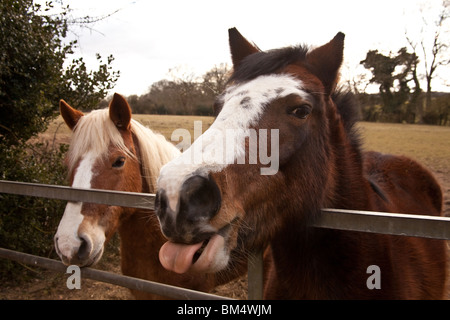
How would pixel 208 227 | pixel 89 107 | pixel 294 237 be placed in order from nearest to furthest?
pixel 208 227 → pixel 294 237 → pixel 89 107

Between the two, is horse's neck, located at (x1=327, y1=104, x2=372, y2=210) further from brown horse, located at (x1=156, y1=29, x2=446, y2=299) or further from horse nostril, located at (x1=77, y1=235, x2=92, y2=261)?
horse nostril, located at (x1=77, y1=235, x2=92, y2=261)

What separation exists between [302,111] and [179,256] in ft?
3.16

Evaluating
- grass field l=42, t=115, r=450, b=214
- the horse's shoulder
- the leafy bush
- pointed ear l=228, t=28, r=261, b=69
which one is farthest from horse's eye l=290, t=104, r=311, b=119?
grass field l=42, t=115, r=450, b=214

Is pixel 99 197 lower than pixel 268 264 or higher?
higher

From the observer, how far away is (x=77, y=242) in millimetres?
2447

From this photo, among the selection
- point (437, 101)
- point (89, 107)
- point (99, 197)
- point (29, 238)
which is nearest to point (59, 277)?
point (29, 238)

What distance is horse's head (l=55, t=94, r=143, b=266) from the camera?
2.48m

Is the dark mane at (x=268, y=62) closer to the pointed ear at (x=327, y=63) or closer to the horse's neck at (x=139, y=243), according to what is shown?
the pointed ear at (x=327, y=63)

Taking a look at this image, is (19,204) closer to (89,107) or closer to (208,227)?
(89,107)

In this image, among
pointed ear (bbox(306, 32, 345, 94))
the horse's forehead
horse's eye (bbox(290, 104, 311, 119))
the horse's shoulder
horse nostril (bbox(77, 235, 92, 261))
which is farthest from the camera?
the horse's shoulder

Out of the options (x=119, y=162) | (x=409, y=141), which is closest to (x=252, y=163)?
(x=119, y=162)

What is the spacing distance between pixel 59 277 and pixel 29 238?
35.2 inches

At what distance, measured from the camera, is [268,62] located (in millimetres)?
1847

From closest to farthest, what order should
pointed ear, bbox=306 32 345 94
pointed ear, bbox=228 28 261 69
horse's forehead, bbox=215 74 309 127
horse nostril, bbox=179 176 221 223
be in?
horse nostril, bbox=179 176 221 223 < horse's forehead, bbox=215 74 309 127 < pointed ear, bbox=306 32 345 94 < pointed ear, bbox=228 28 261 69
